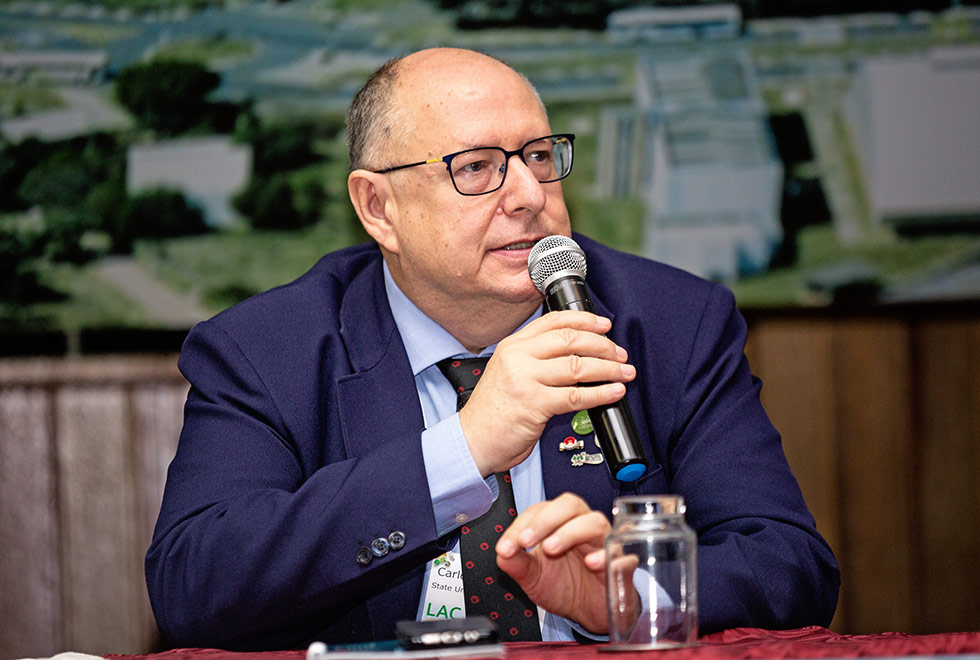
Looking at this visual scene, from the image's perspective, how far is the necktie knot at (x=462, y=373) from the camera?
1755 mm

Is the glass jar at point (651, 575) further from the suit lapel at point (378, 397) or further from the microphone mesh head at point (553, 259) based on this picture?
the suit lapel at point (378, 397)

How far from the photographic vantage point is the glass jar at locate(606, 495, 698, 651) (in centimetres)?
109

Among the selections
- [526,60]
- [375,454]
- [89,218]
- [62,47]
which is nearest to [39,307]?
[89,218]

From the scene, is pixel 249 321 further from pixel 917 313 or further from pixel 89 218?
pixel 917 313

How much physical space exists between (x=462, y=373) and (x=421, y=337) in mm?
118

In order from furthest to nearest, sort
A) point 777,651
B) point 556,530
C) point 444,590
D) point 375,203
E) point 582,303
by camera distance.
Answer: point 375,203
point 444,590
point 582,303
point 556,530
point 777,651

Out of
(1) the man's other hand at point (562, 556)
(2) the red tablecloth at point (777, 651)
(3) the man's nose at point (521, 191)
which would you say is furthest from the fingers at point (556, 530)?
(3) the man's nose at point (521, 191)

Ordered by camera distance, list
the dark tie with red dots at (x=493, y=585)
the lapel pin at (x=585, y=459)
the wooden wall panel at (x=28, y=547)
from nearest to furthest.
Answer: the dark tie with red dots at (x=493, y=585), the lapel pin at (x=585, y=459), the wooden wall panel at (x=28, y=547)

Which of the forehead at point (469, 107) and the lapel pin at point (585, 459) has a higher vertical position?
the forehead at point (469, 107)

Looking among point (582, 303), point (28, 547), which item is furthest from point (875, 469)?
point (28, 547)

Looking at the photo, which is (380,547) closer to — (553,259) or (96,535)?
(553,259)

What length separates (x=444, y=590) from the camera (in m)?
1.61

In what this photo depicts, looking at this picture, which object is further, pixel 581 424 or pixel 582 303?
pixel 581 424

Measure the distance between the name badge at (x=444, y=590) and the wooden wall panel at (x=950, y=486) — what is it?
1708mm
